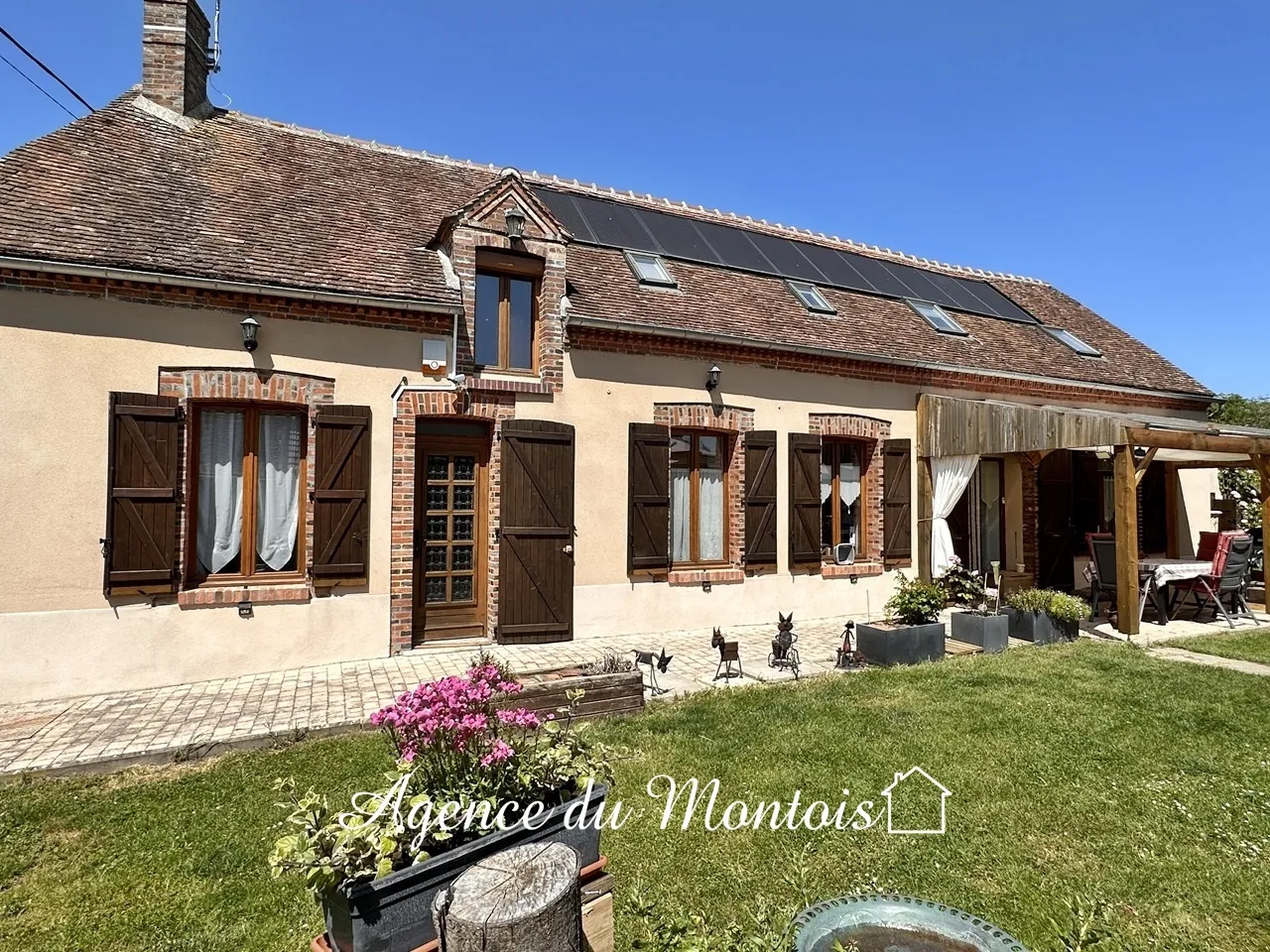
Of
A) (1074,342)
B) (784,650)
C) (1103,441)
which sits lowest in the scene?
(784,650)

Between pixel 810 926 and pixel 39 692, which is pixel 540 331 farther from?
pixel 810 926

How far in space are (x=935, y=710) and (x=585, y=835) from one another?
3.81 m

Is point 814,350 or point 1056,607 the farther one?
point 814,350

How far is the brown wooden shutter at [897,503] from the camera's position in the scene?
999 centimetres

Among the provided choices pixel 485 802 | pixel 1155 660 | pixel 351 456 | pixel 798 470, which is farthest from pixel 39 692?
pixel 1155 660

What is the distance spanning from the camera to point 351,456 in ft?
22.4

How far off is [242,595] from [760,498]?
586cm

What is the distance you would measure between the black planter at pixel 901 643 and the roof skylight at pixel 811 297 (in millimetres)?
5428

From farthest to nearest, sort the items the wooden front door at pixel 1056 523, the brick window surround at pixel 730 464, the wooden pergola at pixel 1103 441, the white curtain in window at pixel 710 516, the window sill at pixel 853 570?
the wooden front door at pixel 1056 523 < the window sill at pixel 853 570 < the white curtain in window at pixel 710 516 < the brick window surround at pixel 730 464 < the wooden pergola at pixel 1103 441

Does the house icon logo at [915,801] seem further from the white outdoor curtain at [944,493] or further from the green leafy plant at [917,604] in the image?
the white outdoor curtain at [944,493]

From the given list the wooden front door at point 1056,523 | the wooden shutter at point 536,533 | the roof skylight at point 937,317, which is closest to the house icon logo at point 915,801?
the wooden shutter at point 536,533

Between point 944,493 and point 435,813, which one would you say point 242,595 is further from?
point 944,493

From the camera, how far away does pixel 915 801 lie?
3824 millimetres

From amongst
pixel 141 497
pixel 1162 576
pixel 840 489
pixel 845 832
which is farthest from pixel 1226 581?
pixel 141 497
